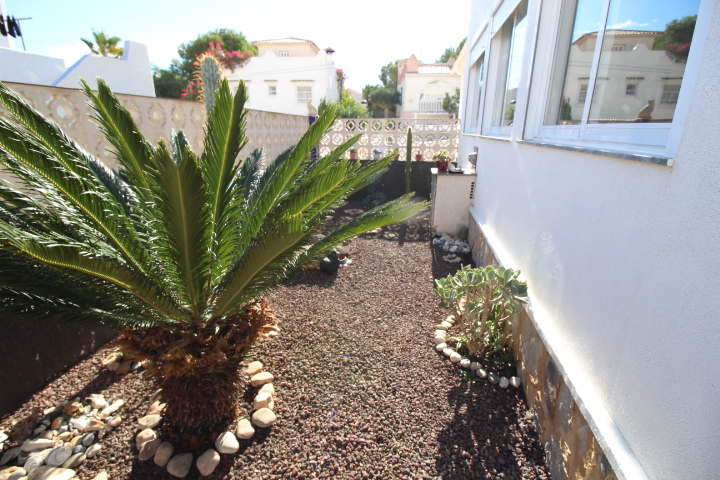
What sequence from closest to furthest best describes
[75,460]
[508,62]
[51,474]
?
1. [51,474]
2. [75,460]
3. [508,62]

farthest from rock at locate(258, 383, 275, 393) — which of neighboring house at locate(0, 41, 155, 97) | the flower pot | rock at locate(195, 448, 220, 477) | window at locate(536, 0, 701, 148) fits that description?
neighboring house at locate(0, 41, 155, 97)

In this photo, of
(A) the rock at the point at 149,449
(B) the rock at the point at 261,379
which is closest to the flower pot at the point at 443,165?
(B) the rock at the point at 261,379

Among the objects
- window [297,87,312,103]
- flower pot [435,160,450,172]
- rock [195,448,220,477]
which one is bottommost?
rock [195,448,220,477]

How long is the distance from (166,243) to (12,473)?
5.47ft

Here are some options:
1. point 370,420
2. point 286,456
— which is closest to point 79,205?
point 286,456

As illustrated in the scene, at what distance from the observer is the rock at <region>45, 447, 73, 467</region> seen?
211 cm

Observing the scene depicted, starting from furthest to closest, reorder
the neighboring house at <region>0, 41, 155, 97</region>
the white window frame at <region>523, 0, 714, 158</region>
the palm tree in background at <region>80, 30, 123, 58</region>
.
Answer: the palm tree in background at <region>80, 30, 123, 58</region> → the neighboring house at <region>0, 41, 155, 97</region> → the white window frame at <region>523, 0, 714, 158</region>

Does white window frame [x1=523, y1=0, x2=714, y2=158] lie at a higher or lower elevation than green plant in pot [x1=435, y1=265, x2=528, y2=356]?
higher

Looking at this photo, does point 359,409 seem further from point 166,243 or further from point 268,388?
point 166,243

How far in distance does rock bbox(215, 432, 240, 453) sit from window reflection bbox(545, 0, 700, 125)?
292cm

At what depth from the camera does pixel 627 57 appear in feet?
6.54

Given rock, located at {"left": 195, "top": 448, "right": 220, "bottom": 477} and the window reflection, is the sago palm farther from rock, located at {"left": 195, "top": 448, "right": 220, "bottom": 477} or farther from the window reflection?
the window reflection

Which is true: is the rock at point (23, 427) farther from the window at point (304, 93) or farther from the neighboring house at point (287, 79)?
the window at point (304, 93)

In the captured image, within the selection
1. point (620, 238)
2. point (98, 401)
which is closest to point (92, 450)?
point (98, 401)
